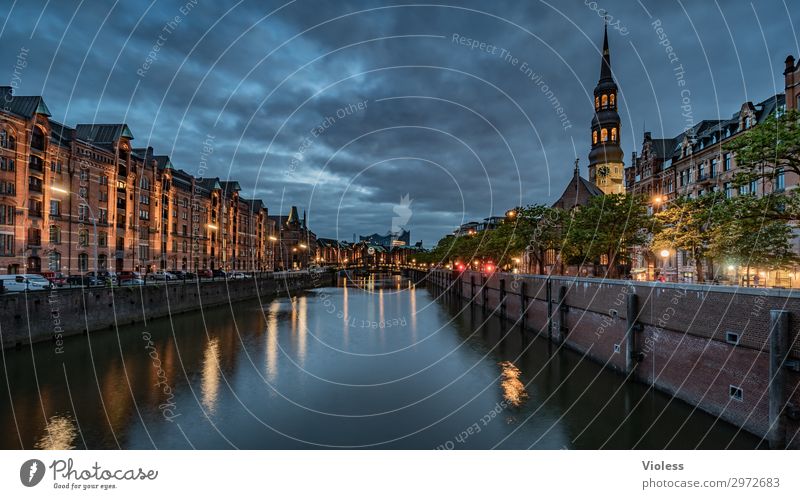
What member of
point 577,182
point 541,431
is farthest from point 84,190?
point 577,182

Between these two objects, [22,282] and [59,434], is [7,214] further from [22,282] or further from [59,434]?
[59,434]

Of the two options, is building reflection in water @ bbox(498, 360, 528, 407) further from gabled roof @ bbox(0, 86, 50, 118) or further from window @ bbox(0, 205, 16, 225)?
gabled roof @ bbox(0, 86, 50, 118)

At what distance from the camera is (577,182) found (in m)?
87.2

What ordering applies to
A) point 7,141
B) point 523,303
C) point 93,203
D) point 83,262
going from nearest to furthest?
1. point 523,303
2. point 7,141
3. point 83,262
4. point 93,203

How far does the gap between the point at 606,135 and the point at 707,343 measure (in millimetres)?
86449

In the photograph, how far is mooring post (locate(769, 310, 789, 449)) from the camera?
55.2ft

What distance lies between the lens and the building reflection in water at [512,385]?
91.2 feet

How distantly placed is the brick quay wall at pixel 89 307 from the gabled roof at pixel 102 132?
26.5 metres

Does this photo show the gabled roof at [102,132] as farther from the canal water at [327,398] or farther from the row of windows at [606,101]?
the row of windows at [606,101]

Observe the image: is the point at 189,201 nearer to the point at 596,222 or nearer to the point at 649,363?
the point at 596,222

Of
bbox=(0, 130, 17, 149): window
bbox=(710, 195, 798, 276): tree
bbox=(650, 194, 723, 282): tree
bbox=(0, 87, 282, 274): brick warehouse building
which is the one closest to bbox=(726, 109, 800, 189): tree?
bbox=(650, 194, 723, 282): tree

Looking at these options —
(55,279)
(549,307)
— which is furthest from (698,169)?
(55,279)

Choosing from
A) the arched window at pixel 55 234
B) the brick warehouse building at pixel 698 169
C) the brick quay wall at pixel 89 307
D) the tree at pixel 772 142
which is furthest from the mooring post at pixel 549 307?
the arched window at pixel 55 234

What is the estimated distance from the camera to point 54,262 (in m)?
58.9
